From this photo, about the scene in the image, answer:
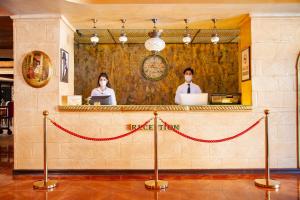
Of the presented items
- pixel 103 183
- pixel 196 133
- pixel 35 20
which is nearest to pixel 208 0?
pixel 196 133

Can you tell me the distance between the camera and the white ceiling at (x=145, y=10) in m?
4.89

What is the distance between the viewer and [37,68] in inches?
211

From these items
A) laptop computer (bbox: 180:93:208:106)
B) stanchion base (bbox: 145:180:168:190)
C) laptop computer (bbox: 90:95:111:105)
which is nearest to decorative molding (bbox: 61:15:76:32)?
laptop computer (bbox: 90:95:111:105)

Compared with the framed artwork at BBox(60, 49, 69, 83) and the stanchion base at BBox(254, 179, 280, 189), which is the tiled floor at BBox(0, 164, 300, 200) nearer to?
the stanchion base at BBox(254, 179, 280, 189)

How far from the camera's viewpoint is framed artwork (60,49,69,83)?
220 inches

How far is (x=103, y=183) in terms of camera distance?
4.77 m

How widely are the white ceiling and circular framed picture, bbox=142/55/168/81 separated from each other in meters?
2.78

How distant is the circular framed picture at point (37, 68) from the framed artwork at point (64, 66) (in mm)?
282

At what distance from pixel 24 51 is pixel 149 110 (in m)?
2.45

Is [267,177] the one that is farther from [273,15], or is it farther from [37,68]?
[37,68]

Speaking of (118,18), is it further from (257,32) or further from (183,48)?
(183,48)

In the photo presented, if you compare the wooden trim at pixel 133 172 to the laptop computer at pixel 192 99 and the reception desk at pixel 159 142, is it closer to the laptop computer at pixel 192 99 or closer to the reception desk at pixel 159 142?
the reception desk at pixel 159 142

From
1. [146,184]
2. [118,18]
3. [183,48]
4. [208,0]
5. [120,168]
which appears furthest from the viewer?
[183,48]

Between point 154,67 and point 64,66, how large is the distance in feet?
11.7
